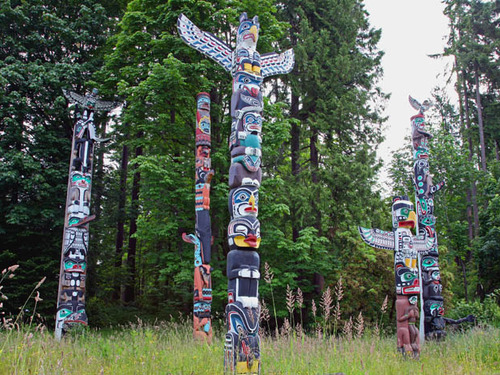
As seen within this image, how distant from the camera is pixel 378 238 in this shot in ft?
24.6

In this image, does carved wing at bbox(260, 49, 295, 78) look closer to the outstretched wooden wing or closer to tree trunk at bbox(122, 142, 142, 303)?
the outstretched wooden wing

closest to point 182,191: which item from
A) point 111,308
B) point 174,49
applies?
point 174,49

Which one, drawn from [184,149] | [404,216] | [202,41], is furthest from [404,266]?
[184,149]

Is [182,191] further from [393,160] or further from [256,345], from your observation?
[393,160]

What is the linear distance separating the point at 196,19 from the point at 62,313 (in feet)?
31.5

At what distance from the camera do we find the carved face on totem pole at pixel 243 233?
18.2 ft

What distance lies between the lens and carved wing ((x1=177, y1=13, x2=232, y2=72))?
6.66 meters

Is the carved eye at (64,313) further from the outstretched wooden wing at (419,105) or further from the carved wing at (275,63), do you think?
the outstretched wooden wing at (419,105)

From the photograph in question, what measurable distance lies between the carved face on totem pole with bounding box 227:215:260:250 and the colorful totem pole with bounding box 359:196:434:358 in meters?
2.25

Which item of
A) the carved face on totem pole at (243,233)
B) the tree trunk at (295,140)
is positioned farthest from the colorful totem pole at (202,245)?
the tree trunk at (295,140)

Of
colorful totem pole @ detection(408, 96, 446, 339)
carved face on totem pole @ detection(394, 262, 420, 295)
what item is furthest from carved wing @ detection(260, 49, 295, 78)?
colorful totem pole @ detection(408, 96, 446, 339)

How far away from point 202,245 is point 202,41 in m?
4.49

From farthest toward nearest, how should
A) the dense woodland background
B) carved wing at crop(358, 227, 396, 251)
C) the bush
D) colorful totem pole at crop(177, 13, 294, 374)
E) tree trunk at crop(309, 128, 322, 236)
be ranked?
tree trunk at crop(309, 128, 322, 236), the dense woodland background, the bush, carved wing at crop(358, 227, 396, 251), colorful totem pole at crop(177, 13, 294, 374)

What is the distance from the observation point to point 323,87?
15758mm
